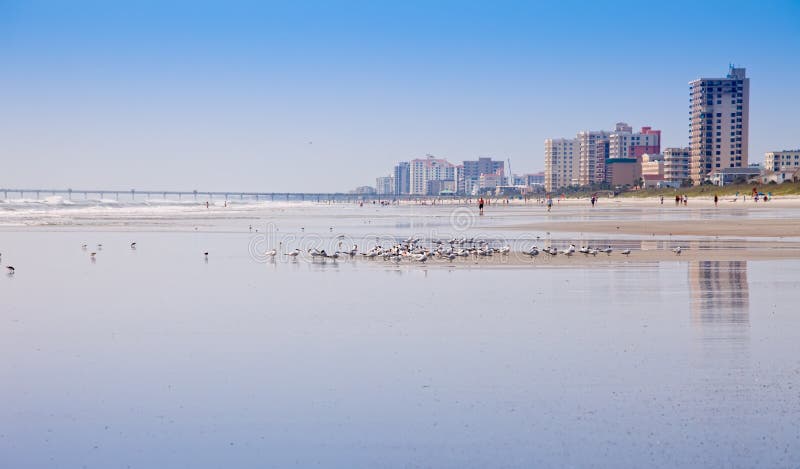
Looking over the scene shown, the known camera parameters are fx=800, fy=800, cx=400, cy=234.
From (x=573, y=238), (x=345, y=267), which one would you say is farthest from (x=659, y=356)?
(x=573, y=238)

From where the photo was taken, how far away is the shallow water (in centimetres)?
518

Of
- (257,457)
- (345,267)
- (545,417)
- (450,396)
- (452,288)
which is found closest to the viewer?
(257,457)

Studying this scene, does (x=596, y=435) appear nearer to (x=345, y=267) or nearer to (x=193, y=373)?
(x=193, y=373)

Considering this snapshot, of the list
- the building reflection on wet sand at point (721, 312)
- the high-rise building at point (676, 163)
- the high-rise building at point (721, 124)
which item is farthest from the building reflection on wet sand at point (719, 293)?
the high-rise building at point (676, 163)

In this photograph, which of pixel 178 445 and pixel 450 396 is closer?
pixel 178 445

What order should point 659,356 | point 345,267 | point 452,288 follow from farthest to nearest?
1. point 345,267
2. point 452,288
3. point 659,356

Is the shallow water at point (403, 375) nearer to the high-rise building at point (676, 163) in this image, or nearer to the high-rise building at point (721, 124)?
the high-rise building at point (721, 124)

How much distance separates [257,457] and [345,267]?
479 inches

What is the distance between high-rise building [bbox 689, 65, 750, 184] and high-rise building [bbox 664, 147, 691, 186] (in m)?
2.01

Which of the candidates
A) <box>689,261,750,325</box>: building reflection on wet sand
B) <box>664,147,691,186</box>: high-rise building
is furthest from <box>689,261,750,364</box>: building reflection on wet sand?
<box>664,147,691,186</box>: high-rise building

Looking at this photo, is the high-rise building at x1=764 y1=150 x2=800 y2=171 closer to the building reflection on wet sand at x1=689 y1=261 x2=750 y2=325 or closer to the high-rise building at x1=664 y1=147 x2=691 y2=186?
the high-rise building at x1=664 y1=147 x2=691 y2=186

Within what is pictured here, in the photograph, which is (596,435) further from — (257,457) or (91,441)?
(91,441)

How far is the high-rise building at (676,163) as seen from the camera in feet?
636

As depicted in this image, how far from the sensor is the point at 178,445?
5.28 meters
